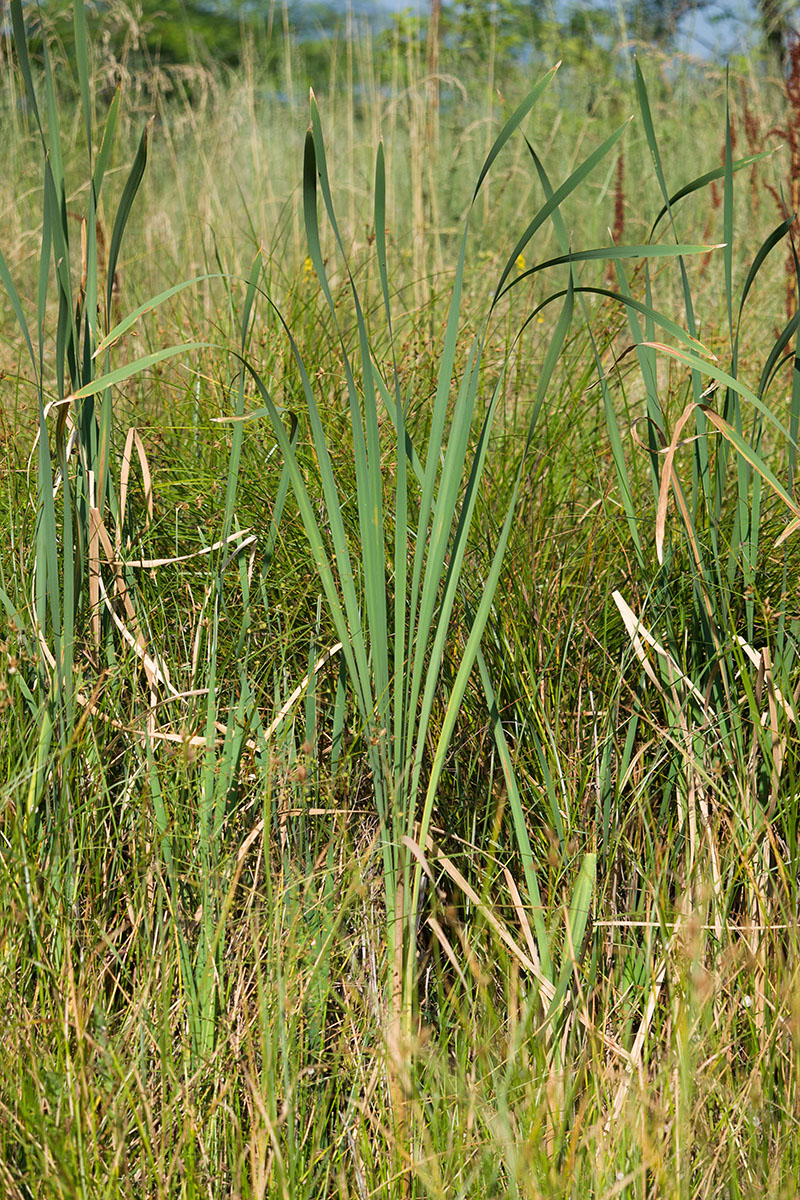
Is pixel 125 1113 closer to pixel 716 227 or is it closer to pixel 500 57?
pixel 716 227

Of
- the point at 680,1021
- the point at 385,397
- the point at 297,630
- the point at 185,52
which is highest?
the point at 185,52

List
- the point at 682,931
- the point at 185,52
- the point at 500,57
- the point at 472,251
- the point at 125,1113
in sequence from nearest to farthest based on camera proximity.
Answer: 1. the point at 125,1113
2. the point at 682,931
3. the point at 472,251
4. the point at 500,57
5. the point at 185,52

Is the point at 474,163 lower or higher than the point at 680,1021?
higher

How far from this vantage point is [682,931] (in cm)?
104

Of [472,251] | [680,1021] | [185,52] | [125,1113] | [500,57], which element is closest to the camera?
[680,1021]

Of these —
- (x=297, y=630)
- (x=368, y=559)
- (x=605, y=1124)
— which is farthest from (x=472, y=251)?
(x=605, y=1124)

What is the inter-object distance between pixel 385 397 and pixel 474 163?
360cm

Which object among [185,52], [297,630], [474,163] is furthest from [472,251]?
[185,52]

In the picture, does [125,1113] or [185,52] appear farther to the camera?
[185,52]

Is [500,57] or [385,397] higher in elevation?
[500,57]

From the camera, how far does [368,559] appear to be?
3.27 feet

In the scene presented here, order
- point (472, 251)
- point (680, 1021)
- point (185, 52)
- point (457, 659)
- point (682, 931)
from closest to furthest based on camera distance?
point (680, 1021), point (682, 931), point (457, 659), point (472, 251), point (185, 52)

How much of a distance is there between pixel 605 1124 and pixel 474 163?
163 inches

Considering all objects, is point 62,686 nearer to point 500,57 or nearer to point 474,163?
point 474,163
